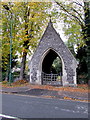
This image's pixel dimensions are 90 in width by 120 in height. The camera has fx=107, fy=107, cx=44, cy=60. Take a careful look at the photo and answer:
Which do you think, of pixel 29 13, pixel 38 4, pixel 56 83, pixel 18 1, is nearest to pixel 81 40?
pixel 56 83

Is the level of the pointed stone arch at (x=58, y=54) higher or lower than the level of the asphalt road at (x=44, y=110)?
higher

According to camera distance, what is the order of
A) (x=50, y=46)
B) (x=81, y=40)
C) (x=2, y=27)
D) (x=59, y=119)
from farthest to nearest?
(x=2, y=27), (x=81, y=40), (x=50, y=46), (x=59, y=119)

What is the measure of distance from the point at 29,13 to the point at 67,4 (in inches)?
212

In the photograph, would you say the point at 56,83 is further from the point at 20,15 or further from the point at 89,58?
the point at 20,15

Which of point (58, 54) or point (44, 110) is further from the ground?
point (58, 54)

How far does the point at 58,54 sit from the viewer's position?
11.6 m

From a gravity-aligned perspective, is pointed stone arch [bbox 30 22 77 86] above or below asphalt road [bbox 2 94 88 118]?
above

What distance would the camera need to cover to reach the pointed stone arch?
11.0 metres

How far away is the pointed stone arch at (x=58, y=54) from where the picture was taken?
10953 mm

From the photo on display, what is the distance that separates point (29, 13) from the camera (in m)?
14.8

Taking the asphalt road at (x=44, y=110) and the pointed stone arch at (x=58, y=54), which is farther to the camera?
the pointed stone arch at (x=58, y=54)

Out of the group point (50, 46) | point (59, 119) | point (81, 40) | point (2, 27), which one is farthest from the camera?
point (2, 27)

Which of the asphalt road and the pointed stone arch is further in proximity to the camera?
the pointed stone arch

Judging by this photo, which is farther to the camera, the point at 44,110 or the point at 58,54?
the point at 58,54
